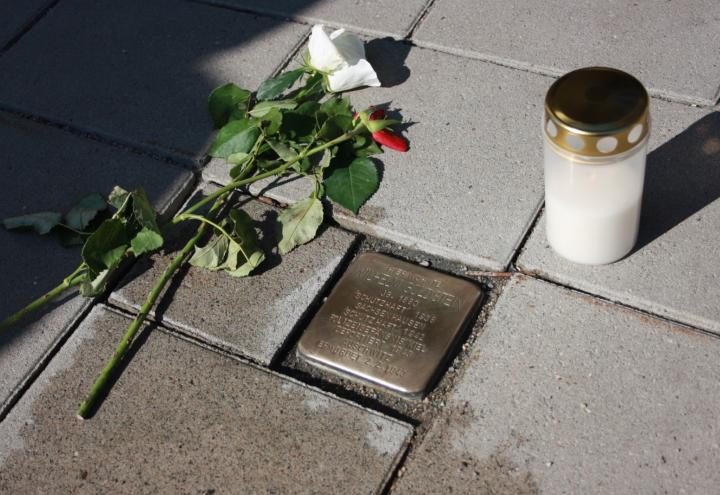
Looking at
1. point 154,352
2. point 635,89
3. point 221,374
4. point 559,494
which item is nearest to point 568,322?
point 559,494

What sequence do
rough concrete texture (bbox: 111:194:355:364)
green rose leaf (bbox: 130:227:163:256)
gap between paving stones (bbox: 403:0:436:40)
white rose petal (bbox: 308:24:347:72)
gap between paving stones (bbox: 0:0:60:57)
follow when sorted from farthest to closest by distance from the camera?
gap between paving stones (bbox: 0:0:60:57) < gap between paving stones (bbox: 403:0:436:40) < white rose petal (bbox: 308:24:347:72) < green rose leaf (bbox: 130:227:163:256) < rough concrete texture (bbox: 111:194:355:364)

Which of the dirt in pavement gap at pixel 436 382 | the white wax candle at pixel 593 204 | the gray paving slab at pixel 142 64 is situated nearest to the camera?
the white wax candle at pixel 593 204

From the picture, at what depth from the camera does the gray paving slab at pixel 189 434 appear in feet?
6.17

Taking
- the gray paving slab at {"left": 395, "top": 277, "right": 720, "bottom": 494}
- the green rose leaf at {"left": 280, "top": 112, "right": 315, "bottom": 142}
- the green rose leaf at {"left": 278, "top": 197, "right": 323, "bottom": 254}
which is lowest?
the gray paving slab at {"left": 395, "top": 277, "right": 720, "bottom": 494}

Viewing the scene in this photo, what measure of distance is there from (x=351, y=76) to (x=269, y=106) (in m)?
0.27

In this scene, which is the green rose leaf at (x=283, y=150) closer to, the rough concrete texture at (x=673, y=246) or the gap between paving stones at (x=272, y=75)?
the gap between paving stones at (x=272, y=75)

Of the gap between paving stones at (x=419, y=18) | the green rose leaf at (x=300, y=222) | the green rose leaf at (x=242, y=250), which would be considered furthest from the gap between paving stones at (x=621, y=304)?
the gap between paving stones at (x=419, y=18)

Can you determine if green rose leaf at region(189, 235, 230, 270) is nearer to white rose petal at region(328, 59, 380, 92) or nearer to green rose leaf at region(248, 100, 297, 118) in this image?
green rose leaf at region(248, 100, 297, 118)

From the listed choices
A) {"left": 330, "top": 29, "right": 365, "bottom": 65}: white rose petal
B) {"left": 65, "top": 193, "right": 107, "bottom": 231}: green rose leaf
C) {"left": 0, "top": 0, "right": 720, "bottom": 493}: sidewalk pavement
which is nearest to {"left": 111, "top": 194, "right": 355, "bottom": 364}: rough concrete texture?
{"left": 0, "top": 0, "right": 720, "bottom": 493}: sidewalk pavement

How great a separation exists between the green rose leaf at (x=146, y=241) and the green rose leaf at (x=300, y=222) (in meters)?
0.32

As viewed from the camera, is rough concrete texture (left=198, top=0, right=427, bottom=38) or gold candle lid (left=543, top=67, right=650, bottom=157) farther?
rough concrete texture (left=198, top=0, right=427, bottom=38)

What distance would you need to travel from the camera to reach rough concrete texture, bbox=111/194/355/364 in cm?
214

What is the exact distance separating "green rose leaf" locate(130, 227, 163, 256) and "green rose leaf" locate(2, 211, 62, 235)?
32 cm

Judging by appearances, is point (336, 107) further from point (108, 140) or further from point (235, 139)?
point (108, 140)
